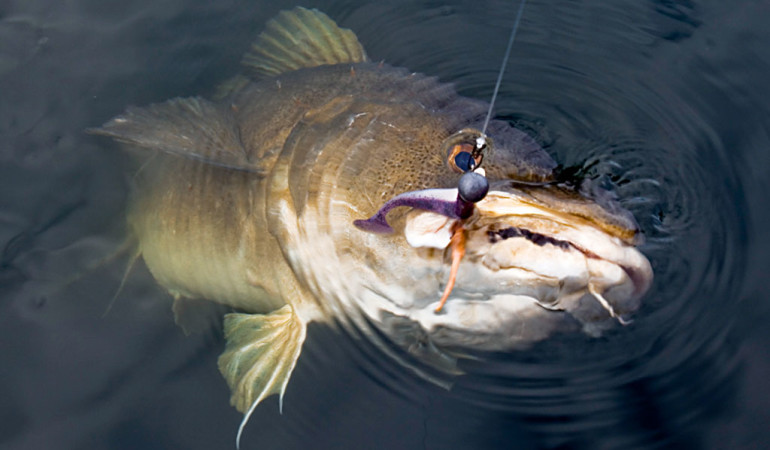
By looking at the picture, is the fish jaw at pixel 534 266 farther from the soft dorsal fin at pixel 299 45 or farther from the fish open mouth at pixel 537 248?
the soft dorsal fin at pixel 299 45

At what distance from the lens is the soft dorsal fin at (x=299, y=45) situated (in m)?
3.43

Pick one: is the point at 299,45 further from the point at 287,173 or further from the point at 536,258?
the point at 536,258

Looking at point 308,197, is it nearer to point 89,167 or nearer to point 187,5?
point 89,167

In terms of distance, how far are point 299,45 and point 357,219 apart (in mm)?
1470

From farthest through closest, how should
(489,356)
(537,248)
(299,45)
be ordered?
(299,45)
(489,356)
(537,248)

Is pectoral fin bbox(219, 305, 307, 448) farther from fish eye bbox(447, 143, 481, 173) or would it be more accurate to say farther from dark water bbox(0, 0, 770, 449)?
fish eye bbox(447, 143, 481, 173)

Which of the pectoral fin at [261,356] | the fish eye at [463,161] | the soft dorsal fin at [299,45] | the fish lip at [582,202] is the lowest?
the pectoral fin at [261,356]

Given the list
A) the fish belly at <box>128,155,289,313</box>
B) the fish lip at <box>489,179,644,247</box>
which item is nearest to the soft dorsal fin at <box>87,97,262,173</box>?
the fish belly at <box>128,155,289,313</box>

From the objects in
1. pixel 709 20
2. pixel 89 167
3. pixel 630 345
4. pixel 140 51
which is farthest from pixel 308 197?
pixel 709 20

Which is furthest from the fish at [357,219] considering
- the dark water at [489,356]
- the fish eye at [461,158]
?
the dark water at [489,356]

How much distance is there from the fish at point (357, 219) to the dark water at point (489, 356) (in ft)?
0.79

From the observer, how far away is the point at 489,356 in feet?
8.75

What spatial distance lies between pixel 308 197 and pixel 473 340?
0.86 metres

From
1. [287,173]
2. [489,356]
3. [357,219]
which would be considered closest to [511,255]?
[357,219]
